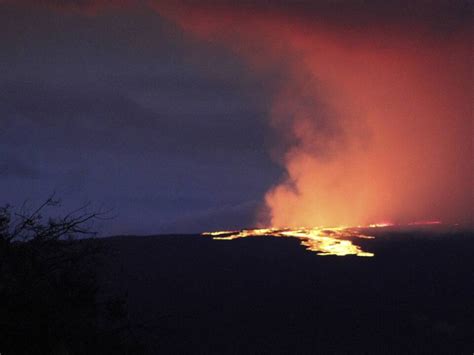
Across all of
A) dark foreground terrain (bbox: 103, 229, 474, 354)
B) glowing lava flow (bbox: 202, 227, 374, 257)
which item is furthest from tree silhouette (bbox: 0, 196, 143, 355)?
glowing lava flow (bbox: 202, 227, 374, 257)

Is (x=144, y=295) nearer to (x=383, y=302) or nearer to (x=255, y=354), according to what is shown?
(x=255, y=354)

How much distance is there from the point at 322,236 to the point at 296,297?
35.9 ft

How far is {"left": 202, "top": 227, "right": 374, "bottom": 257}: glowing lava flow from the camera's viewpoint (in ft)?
94.1

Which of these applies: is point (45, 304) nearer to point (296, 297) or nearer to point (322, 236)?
point (296, 297)

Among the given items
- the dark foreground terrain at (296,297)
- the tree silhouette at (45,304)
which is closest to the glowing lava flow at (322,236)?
the dark foreground terrain at (296,297)

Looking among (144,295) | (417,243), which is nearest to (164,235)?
(144,295)

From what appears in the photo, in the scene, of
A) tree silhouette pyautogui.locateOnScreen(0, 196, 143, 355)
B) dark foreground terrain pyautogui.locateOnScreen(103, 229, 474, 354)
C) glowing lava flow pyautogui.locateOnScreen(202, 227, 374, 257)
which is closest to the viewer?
tree silhouette pyautogui.locateOnScreen(0, 196, 143, 355)

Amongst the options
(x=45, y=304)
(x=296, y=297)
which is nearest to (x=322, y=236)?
(x=296, y=297)

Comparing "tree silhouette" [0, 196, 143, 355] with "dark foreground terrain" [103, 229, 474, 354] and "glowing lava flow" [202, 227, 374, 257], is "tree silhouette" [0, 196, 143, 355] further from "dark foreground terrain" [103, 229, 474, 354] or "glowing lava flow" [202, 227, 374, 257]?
"glowing lava flow" [202, 227, 374, 257]

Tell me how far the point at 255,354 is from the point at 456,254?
14.5 meters

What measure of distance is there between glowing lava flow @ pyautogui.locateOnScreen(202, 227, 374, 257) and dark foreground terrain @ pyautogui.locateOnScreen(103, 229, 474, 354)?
0.85 metres

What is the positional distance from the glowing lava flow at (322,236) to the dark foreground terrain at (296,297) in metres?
0.85

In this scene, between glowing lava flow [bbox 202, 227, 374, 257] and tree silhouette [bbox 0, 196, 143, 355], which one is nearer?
tree silhouette [bbox 0, 196, 143, 355]

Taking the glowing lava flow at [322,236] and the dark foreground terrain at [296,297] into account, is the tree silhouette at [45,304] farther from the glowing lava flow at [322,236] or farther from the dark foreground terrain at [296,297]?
the glowing lava flow at [322,236]
